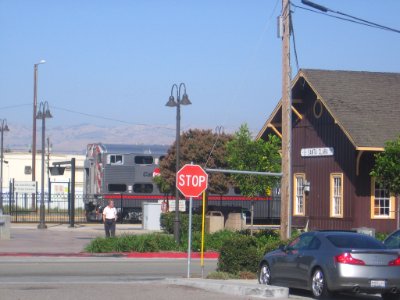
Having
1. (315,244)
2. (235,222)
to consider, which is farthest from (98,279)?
(235,222)

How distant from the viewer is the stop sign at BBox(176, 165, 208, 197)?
21.6m

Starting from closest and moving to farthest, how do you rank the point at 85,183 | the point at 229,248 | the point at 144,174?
the point at 229,248 → the point at 144,174 → the point at 85,183

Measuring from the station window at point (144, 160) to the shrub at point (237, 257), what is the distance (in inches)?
1339

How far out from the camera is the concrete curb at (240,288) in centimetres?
1723

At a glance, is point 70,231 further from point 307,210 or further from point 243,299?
point 243,299

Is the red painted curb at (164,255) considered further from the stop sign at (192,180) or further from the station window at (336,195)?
the stop sign at (192,180)

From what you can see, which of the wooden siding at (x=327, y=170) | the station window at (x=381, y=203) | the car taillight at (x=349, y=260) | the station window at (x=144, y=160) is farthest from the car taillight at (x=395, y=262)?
the station window at (x=144, y=160)

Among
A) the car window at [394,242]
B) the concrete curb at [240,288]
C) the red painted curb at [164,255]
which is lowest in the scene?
the red painted curb at [164,255]

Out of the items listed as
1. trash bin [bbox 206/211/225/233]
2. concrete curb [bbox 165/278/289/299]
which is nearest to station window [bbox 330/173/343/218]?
trash bin [bbox 206/211/225/233]

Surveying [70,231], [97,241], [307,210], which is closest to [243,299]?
[97,241]

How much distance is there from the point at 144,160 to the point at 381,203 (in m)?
23.5

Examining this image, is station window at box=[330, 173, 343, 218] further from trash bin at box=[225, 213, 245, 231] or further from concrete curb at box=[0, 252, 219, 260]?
concrete curb at box=[0, 252, 219, 260]

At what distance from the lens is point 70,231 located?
4597 cm

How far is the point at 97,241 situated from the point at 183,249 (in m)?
3.35
